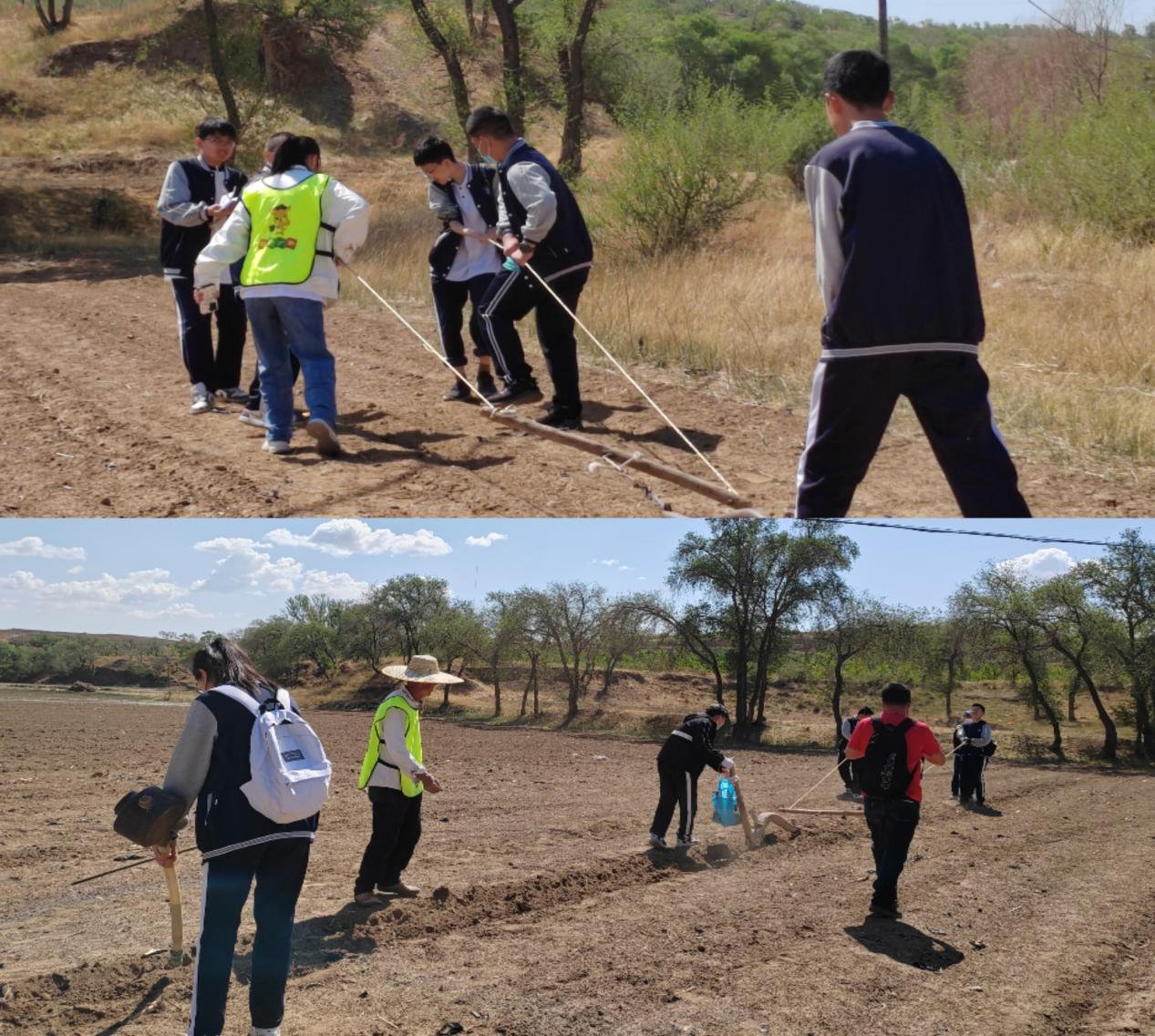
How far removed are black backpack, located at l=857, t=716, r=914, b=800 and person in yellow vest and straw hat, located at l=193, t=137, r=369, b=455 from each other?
402 centimetres

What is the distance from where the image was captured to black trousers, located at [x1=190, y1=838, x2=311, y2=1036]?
409cm

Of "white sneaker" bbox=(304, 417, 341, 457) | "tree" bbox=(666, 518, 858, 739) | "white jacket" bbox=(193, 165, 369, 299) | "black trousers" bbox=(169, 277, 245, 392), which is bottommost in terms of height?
"tree" bbox=(666, 518, 858, 739)

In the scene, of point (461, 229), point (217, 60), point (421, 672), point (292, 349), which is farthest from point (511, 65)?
point (421, 672)

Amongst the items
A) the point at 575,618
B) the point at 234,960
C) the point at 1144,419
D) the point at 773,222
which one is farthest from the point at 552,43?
the point at 234,960

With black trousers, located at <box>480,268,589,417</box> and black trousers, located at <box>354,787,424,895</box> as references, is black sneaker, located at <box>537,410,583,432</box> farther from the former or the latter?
black trousers, located at <box>354,787,424,895</box>

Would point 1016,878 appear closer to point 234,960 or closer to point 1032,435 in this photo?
point 1032,435

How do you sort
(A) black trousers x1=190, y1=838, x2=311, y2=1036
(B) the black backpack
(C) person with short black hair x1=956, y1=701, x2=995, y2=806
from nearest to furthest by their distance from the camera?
(A) black trousers x1=190, y1=838, x2=311, y2=1036 → (B) the black backpack → (C) person with short black hair x1=956, y1=701, x2=995, y2=806

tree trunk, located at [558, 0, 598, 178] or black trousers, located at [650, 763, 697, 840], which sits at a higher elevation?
tree trunk, located at [558, 0, 598, 178]

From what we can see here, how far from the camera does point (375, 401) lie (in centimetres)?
1018

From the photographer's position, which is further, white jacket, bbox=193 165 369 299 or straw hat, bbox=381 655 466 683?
white jacket, bbox=193 165 369 299

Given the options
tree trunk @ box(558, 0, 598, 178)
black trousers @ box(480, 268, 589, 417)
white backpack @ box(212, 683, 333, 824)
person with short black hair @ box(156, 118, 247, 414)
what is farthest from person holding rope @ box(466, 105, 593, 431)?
A: tree trunk @ box(558, 0, 598, 178)

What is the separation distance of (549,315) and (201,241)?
9.98 ft

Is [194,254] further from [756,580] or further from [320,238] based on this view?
[756,580]

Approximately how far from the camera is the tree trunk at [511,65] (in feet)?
80.1
